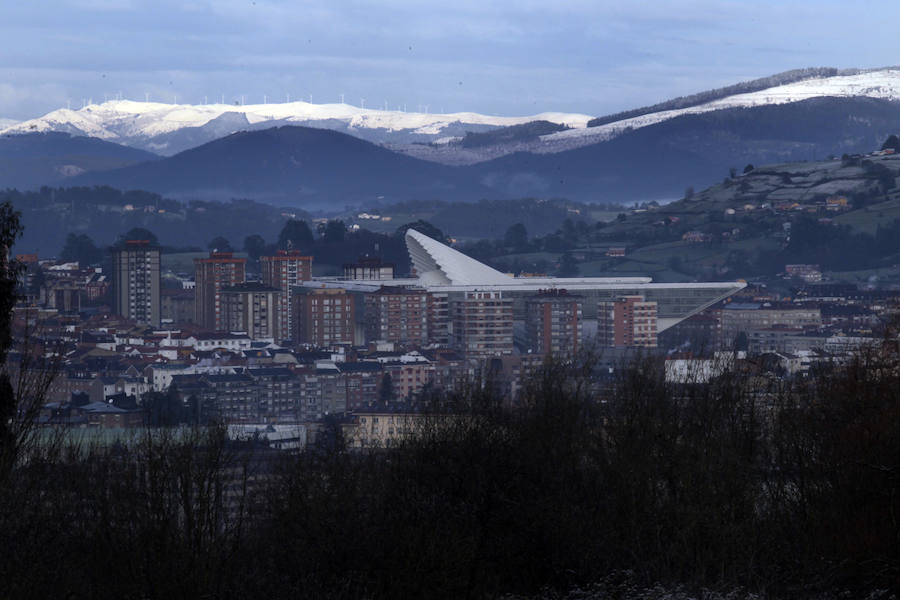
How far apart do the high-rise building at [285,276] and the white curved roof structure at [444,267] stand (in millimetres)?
4600

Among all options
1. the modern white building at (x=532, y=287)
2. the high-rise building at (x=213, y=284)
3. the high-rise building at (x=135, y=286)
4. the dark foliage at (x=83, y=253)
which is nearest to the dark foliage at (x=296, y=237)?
the dark foliage at (x=83, y=253)

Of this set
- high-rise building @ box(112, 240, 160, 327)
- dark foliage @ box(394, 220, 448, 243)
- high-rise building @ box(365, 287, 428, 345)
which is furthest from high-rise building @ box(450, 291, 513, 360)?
dark foliage @ box(394, 220, 448, 243)

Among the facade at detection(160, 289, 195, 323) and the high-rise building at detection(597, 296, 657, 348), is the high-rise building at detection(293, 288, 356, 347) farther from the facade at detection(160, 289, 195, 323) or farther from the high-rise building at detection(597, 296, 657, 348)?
the facade at detection(160, 289, 195, 323)

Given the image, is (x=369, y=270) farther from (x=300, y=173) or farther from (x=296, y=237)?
(x=300, y=173)

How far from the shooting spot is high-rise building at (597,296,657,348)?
48.8 metres

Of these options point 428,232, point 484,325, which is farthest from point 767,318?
point 428,232

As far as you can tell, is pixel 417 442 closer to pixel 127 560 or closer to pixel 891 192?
pixel 127 560

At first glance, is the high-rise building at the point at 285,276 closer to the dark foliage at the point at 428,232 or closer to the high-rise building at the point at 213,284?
the high-rise building at the point at 213,284

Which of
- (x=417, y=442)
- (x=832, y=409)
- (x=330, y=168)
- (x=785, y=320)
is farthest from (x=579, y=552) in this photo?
(x=330, y=168)

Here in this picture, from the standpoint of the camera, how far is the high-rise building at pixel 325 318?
52.7 metres

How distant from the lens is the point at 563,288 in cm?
5409

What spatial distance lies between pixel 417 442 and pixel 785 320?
138 ft

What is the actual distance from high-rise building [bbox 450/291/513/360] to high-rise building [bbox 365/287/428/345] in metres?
1.15

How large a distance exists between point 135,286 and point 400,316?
12683 mm
